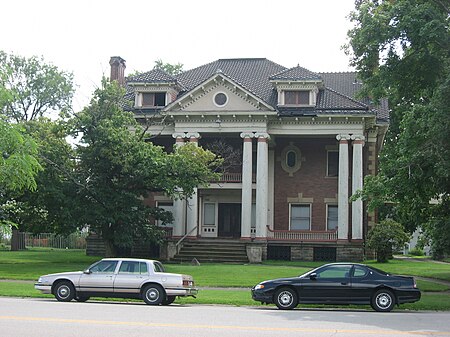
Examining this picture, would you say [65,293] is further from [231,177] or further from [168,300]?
[231,177]

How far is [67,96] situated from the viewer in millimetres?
66188

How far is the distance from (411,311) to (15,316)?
1109 centimetres

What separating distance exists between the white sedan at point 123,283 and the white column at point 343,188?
21345 millimetres

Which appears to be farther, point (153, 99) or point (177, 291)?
point (153, 99)

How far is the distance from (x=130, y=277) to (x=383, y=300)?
7302mm

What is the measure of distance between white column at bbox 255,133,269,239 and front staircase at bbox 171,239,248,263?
1.63 metres

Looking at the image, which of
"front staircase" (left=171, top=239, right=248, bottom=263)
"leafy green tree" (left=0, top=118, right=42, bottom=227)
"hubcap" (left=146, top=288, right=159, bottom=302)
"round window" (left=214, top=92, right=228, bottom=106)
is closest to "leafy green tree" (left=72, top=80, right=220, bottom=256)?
"front staircase" (left=171, top=239, right=248, bottom=263)

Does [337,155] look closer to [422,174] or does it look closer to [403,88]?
[403,88]

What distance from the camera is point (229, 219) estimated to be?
4553 cm

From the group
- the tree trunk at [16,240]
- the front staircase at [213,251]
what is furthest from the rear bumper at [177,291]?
the tree trunk at [16,240]

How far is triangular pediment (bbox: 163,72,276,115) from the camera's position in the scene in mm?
41219

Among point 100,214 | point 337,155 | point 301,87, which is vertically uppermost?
point 301,87

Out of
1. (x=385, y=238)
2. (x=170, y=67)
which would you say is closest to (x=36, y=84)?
(x=170, y=67)

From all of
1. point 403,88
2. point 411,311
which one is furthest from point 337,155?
point 411,311
